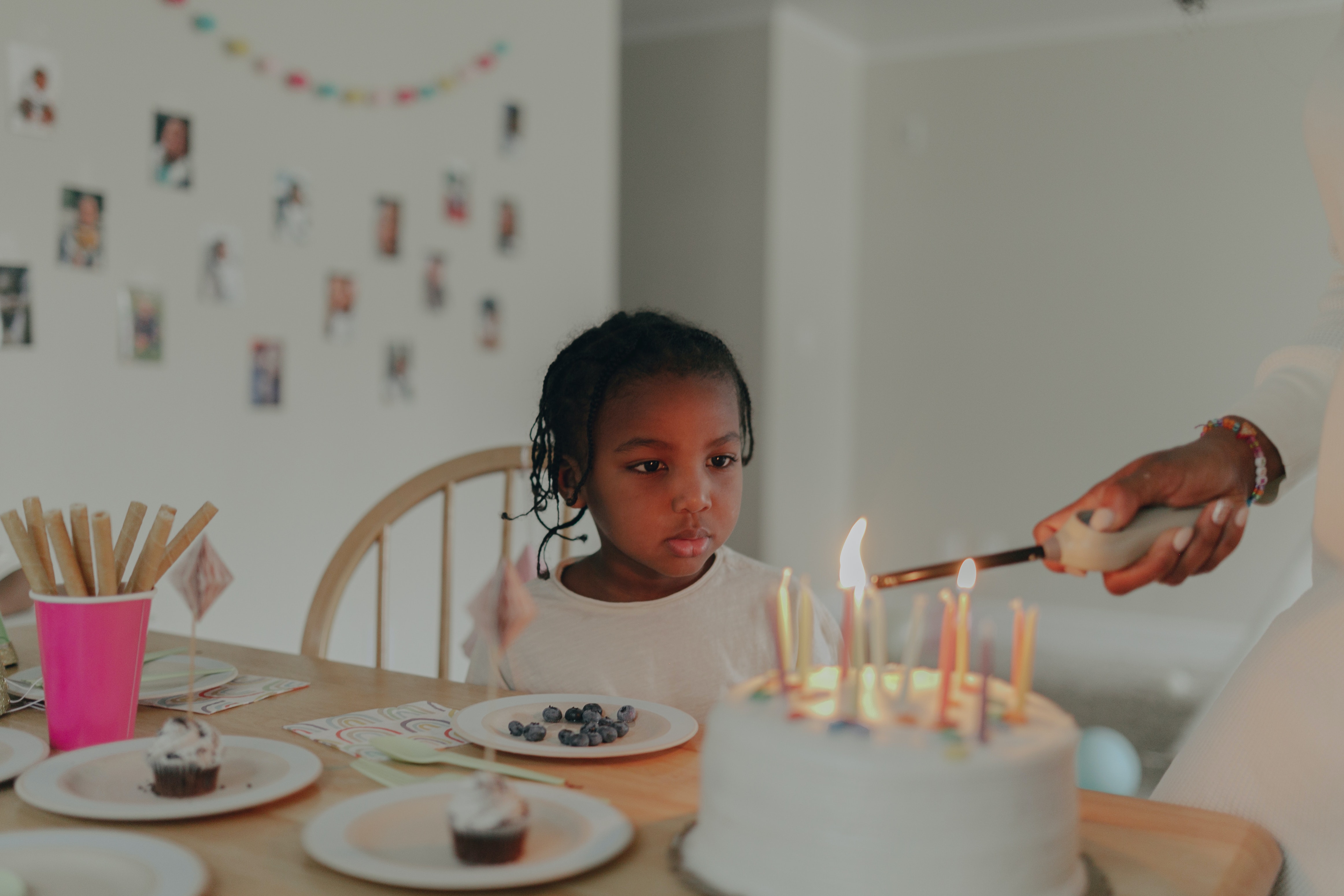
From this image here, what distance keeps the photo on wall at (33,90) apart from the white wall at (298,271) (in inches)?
0.9

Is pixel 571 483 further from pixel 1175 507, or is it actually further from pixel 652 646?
pixel 1175 507

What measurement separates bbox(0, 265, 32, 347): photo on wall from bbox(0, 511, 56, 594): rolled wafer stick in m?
1.49

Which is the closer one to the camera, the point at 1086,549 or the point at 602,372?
the point at 1086,549

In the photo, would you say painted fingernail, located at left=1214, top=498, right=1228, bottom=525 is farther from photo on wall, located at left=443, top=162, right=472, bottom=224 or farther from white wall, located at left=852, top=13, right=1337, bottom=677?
white wall, located at left=852, top=13, right=1337, bottom=677

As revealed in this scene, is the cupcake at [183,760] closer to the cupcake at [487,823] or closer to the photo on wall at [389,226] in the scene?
the cupcake at [487,823]

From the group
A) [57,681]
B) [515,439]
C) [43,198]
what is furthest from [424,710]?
[515,439]

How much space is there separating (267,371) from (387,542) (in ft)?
4.48

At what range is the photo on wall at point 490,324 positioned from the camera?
10.3 feet

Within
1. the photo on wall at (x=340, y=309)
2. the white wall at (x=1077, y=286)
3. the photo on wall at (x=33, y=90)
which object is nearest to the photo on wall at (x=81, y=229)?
the photo on wall at (x=33, y=90)

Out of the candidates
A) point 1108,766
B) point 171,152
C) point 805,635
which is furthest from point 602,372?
point 1108,766

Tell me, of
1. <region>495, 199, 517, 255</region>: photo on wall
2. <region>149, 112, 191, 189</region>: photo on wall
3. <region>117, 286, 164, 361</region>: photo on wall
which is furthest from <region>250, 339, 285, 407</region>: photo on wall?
<region>495, 199, 517, 255</region>: photo on wall

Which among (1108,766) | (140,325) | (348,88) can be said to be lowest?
(1108,766)

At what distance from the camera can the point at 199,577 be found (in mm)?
741

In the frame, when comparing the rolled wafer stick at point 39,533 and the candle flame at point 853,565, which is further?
the rolled wafer stick at point 39,533
